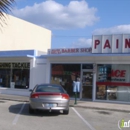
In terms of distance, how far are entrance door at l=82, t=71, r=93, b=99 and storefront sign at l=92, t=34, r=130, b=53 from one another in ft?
6.01

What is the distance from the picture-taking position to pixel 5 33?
29484mm

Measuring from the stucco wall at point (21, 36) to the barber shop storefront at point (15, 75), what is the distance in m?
6.92

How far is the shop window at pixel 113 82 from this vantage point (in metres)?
17.3

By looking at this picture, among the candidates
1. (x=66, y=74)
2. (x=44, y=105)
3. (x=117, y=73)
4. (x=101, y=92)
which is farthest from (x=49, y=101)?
(x=66, y=74)

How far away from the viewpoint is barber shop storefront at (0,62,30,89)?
69.2ft

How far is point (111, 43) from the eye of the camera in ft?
57.2

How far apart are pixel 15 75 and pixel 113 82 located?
28.8 ft

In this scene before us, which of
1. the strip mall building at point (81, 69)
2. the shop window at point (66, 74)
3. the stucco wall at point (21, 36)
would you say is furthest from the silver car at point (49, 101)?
the stucco wall at point (21, 36)

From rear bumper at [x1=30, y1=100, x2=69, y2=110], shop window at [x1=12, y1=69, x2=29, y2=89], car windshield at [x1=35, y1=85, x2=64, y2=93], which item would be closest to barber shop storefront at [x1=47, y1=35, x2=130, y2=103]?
shop window at [x1=12, y1=69, x2=29, y2=89]

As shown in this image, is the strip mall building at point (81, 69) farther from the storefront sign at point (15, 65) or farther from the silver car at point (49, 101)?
the silver car at point (49, 101)

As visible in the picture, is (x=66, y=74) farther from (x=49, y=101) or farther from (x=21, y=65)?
(x=49, y=101)

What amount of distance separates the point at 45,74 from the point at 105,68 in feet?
16.2

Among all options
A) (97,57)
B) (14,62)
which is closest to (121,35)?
(97,57)

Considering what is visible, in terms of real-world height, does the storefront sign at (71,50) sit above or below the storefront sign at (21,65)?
above
